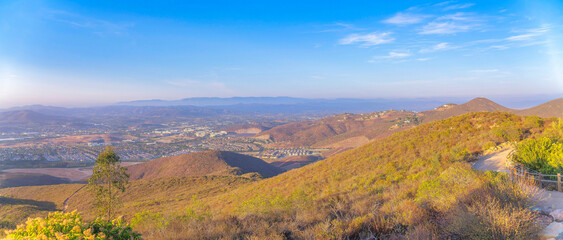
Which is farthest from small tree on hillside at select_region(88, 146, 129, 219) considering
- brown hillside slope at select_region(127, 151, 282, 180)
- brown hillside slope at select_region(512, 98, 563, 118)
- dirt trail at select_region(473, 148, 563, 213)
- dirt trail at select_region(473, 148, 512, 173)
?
brown hillside slope at select_region(512, 98, 563, 118)

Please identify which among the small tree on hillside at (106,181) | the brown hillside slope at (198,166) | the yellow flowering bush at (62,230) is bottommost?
the brown hillside slope at (198,166)

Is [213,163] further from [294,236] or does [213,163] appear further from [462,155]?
[294,236]

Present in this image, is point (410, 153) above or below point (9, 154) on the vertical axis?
above

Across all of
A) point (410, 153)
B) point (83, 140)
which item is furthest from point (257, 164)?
point (83, 140)

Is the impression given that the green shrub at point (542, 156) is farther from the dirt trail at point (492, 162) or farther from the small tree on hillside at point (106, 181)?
the small tree on hillside at point (106, 181)

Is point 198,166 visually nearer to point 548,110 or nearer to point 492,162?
point 492,162

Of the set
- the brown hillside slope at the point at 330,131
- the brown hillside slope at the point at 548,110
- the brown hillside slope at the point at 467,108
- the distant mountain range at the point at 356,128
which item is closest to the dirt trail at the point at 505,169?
the brown hillside slope at the point at 548,110

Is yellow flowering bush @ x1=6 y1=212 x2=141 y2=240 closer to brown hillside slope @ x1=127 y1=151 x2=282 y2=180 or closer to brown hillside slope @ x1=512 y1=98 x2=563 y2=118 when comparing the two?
brown hillside slope @ x1=127 y1=151 x2=282 y2=180
